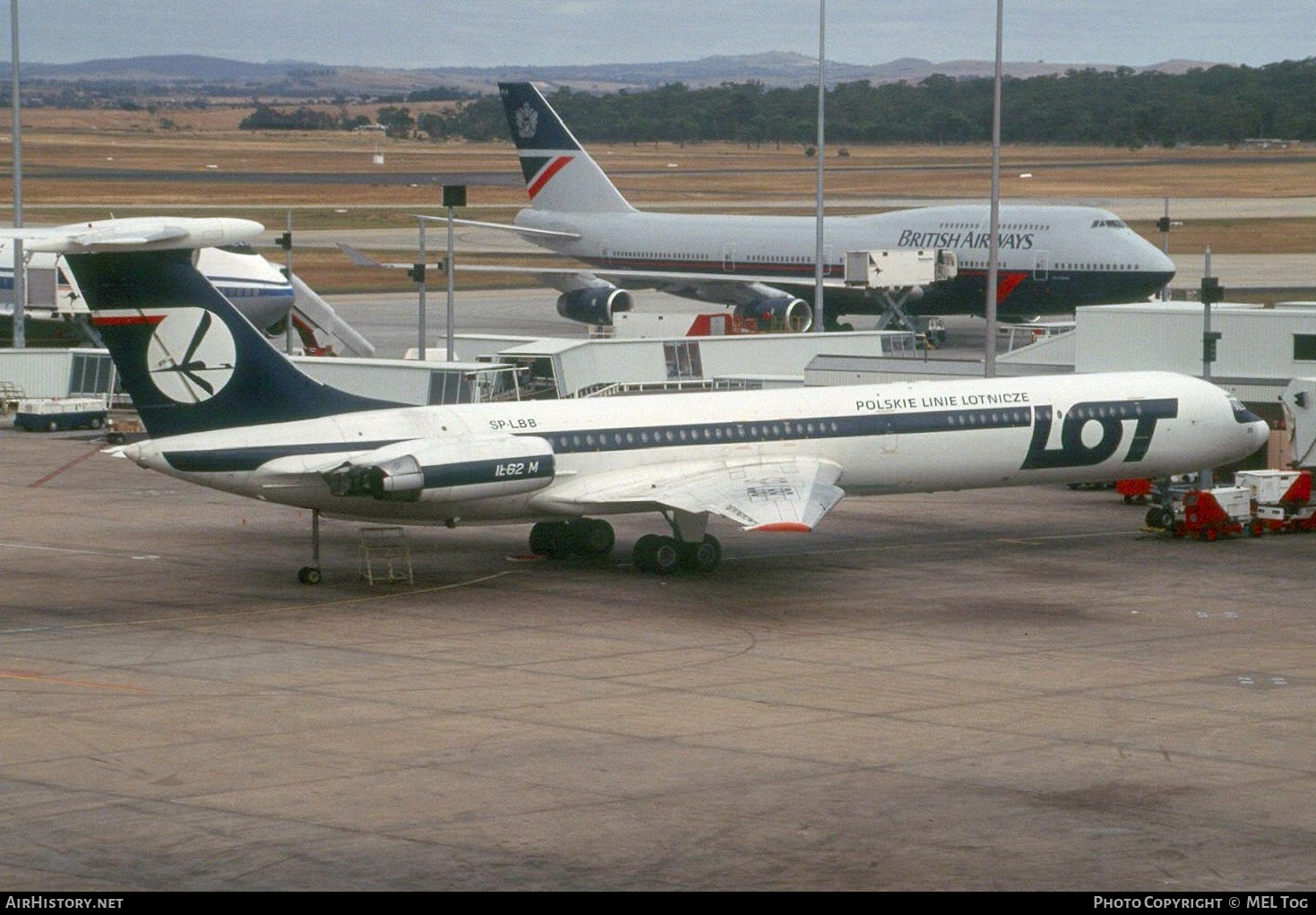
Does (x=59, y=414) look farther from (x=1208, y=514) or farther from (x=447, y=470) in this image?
(x=1208, y=514)

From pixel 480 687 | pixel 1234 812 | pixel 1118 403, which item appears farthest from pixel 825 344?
pixel 1234 812

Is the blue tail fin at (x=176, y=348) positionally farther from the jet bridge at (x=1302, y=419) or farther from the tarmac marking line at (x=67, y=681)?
the jet bridge at (x=1302, y=419)

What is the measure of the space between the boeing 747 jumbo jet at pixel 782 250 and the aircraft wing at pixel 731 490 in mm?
35218

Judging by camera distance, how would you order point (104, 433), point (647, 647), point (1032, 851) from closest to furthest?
point (1032, 851)
point (647, 647)
point (104, 433)

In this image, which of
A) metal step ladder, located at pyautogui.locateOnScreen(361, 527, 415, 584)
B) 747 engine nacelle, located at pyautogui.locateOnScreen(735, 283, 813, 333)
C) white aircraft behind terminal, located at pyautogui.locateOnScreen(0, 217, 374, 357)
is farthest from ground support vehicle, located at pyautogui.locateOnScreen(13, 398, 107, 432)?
747 engine nacelle, located at pyautogui.locateOnScreen(735, 283, 813, 333)

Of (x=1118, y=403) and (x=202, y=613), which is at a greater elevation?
(x=1118, y=403)

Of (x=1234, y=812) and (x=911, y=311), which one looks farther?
(x=911, y=311)

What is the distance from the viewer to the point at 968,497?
45.4 m

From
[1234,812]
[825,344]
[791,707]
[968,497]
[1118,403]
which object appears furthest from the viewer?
[825,344]

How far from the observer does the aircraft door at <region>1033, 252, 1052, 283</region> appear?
229ft

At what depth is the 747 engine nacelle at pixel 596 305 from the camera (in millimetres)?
73688

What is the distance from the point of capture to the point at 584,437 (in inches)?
1384

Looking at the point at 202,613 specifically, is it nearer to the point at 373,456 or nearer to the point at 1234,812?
the point at 373,456

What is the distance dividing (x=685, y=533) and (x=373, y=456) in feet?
19.5
